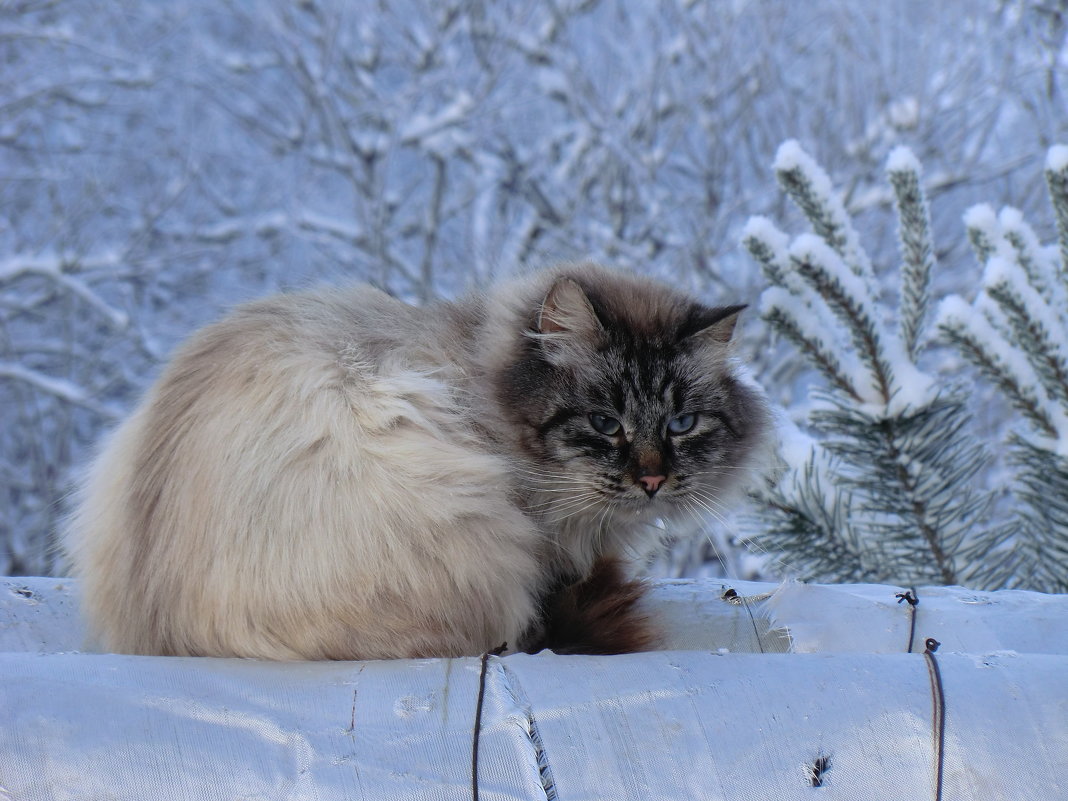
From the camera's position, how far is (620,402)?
1.25 meters

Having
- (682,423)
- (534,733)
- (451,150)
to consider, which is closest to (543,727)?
(534,733)

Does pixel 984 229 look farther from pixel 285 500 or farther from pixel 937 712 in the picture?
pixel 285 500

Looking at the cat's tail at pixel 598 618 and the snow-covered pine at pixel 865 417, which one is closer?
the cat's tail at pixel 598 618

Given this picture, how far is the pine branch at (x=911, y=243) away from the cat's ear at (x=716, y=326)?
30 centimetres

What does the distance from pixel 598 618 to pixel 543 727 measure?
33 centimetres

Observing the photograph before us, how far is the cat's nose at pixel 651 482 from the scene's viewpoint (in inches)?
48.4

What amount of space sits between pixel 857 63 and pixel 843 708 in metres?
4.35

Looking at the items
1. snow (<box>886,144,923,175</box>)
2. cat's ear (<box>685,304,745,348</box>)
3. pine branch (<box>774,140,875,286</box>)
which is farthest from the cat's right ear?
snow (<box>886,144,923,175</box>)

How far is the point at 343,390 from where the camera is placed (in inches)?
42.4

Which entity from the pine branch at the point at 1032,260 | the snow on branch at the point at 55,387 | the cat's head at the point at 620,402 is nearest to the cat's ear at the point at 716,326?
the cat's head at the point at 620,402

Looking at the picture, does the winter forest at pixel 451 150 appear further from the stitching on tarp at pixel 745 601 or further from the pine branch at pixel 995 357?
the stitching on tarp at pixel 745 601

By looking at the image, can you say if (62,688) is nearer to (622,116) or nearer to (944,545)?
(944,545)

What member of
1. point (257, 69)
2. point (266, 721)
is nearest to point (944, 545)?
point (266, 721)

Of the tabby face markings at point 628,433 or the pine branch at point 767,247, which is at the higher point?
the pine branch at point 767,247
